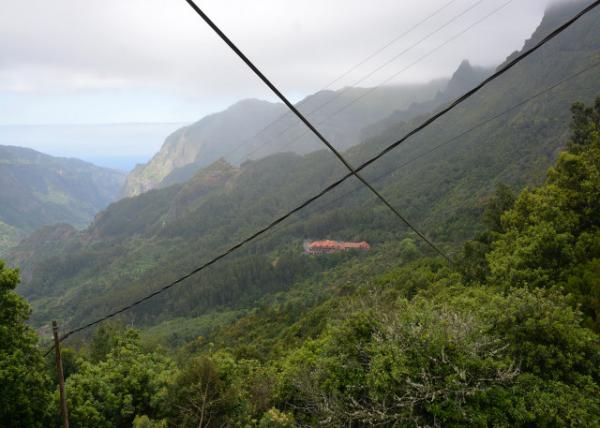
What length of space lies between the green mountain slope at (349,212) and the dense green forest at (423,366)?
3918 centimetres

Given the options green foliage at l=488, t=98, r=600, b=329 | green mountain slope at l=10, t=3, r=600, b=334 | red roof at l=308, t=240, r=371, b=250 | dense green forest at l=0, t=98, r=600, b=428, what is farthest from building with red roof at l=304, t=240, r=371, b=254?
dense green forest at l=0, t=98, r=600, b=428

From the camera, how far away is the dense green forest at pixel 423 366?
8.95 meters

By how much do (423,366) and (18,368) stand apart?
11174 millimetres

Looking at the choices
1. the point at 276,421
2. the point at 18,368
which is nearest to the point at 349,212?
the point at 276,421

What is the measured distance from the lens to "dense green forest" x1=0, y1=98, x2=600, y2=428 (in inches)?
352

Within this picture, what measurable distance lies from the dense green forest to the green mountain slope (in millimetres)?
39179

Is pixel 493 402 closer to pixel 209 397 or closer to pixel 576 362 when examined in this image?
pixel 576 362

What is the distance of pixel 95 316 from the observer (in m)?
110

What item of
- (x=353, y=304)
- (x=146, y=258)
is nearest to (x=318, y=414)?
(x=353, y=304)

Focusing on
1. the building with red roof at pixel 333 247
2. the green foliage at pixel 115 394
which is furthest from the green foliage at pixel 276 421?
the building with red roof at pixel 333 247

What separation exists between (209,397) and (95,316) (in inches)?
4422

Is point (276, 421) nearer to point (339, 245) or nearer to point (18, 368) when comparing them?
point (18, 368)

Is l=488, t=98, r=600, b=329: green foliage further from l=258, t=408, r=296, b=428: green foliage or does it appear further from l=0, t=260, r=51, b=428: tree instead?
l=0, t=260, r=51, b=428: tree

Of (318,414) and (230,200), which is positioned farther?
(230,200)
